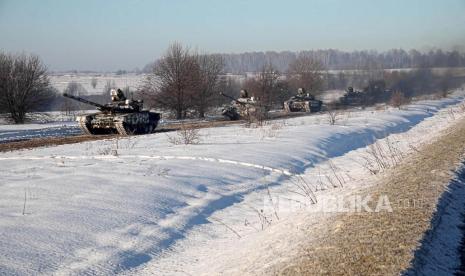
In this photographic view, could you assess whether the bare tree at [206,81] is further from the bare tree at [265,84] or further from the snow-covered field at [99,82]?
the snow-covered field at [99,82]

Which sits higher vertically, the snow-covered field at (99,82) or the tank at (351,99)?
the snow-covered field at (99,82)

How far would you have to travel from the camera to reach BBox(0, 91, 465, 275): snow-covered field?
5.49 metres

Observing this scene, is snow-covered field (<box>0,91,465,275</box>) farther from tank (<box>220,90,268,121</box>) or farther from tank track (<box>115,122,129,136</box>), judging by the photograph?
tank (<box>220,90,268,121</box>)

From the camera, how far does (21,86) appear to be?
117 feet

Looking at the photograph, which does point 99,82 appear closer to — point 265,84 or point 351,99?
point 351,99

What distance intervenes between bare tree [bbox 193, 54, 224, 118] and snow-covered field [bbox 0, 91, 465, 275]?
2835cm

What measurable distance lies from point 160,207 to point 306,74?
55.6 metres

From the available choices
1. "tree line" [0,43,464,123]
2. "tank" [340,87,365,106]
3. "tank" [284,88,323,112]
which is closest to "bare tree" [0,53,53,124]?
"tree line" [0,43,464,123]

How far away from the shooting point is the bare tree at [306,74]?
200 feet

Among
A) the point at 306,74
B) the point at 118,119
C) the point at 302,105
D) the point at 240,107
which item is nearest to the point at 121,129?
the point at 118,119

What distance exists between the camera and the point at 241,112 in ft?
111

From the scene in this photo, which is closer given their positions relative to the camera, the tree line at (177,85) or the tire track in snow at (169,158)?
the tire track in snow at (169,158)

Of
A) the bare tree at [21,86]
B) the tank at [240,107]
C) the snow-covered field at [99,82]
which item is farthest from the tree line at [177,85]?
the snow-covered field at [99,82]

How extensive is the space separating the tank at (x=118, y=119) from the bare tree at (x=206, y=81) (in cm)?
1800
